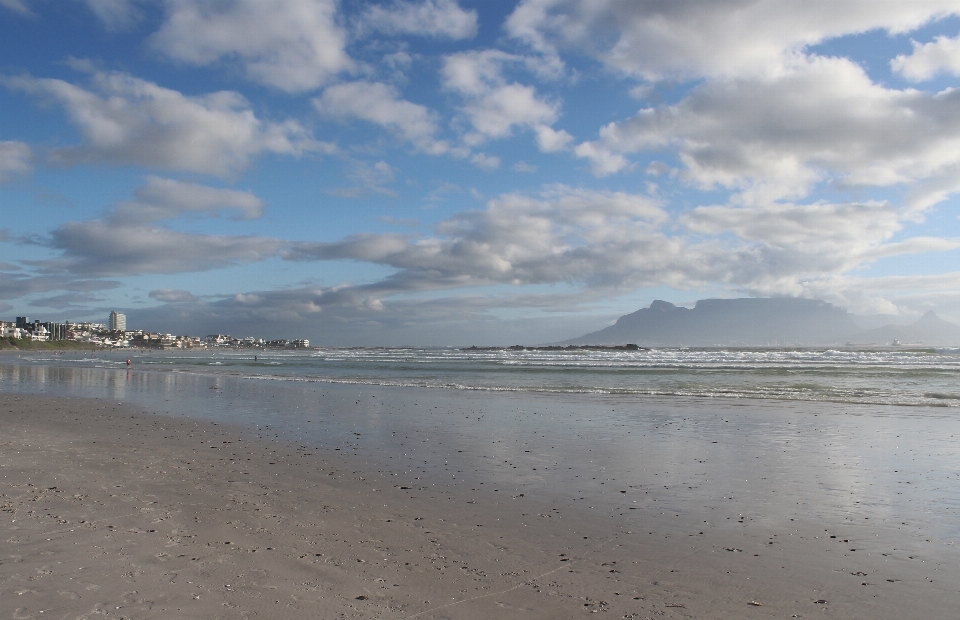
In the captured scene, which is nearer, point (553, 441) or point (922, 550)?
point (922, 550)

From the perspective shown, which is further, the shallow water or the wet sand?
the shallow water

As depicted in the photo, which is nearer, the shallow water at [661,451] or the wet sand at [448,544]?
the wet sand at [448,544]

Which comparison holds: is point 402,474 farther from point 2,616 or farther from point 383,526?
point 2,616

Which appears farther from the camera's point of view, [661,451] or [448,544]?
[661,451]

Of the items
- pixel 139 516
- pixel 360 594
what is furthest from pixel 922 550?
pixel 139 516

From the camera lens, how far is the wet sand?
14.8 ft

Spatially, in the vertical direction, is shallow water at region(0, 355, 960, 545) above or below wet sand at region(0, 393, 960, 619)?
below

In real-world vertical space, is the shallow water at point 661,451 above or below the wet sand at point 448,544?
below

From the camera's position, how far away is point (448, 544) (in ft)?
19.3

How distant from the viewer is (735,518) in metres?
6.86

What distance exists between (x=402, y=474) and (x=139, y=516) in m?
3.81

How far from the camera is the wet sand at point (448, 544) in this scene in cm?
450

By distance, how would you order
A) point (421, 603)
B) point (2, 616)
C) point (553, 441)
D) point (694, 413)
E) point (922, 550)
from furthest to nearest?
point (694, 413), point (553, 441), point (922, 550), point (421, 603), point (2, 616)

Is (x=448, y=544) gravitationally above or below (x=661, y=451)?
above
